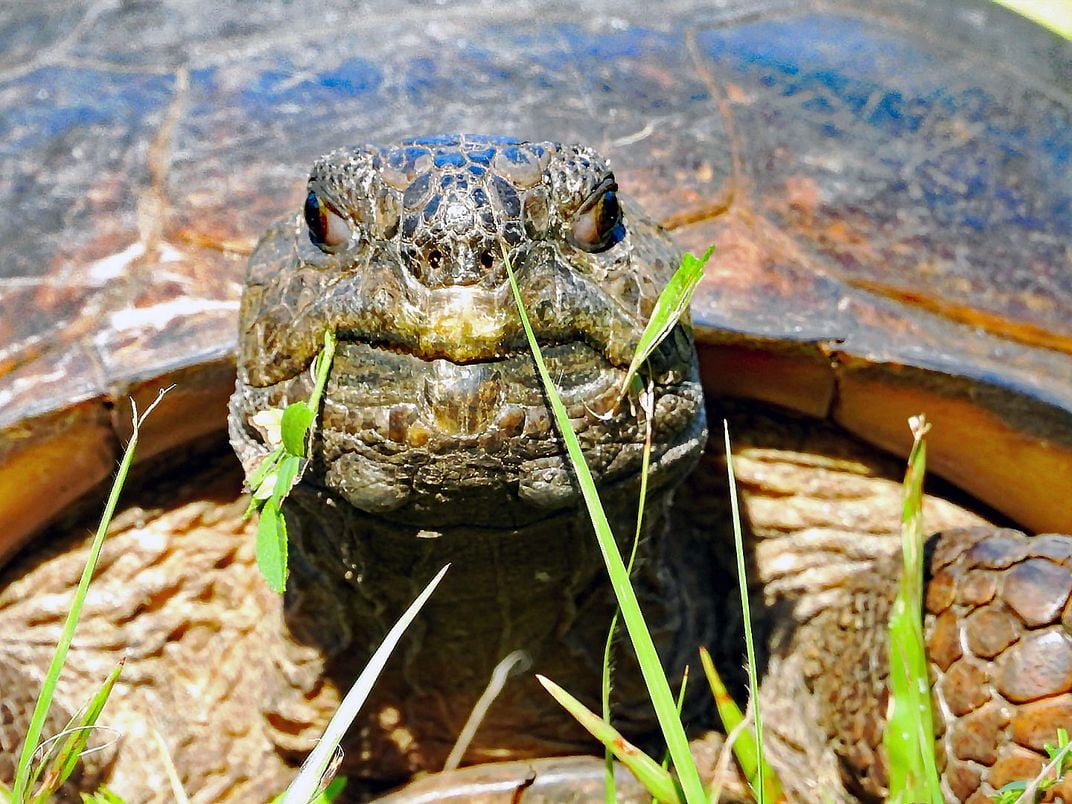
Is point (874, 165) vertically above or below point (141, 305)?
above

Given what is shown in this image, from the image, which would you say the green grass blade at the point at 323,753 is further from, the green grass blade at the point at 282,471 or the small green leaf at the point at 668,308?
the small green leaf at the point at 668,308

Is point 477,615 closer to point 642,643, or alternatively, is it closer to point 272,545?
point 272,545

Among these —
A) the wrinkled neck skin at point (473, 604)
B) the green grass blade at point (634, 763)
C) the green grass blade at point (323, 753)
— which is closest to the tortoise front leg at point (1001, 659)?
the wrinkled neck skin at point (473, 604)

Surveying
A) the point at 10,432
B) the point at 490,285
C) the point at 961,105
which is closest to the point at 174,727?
the point at 10,432

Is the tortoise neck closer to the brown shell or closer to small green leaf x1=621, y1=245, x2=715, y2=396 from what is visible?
small green leaf x1=621, y1=245, x2=715, y2=396

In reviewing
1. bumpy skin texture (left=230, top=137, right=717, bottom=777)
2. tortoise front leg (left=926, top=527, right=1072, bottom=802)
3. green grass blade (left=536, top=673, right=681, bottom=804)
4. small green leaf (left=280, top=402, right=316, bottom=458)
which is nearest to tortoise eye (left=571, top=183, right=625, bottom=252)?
bumpy skin texture (left=230, top=137, right=717, bottom=777)

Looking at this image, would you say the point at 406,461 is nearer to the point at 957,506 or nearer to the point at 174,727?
the point at 174,727
